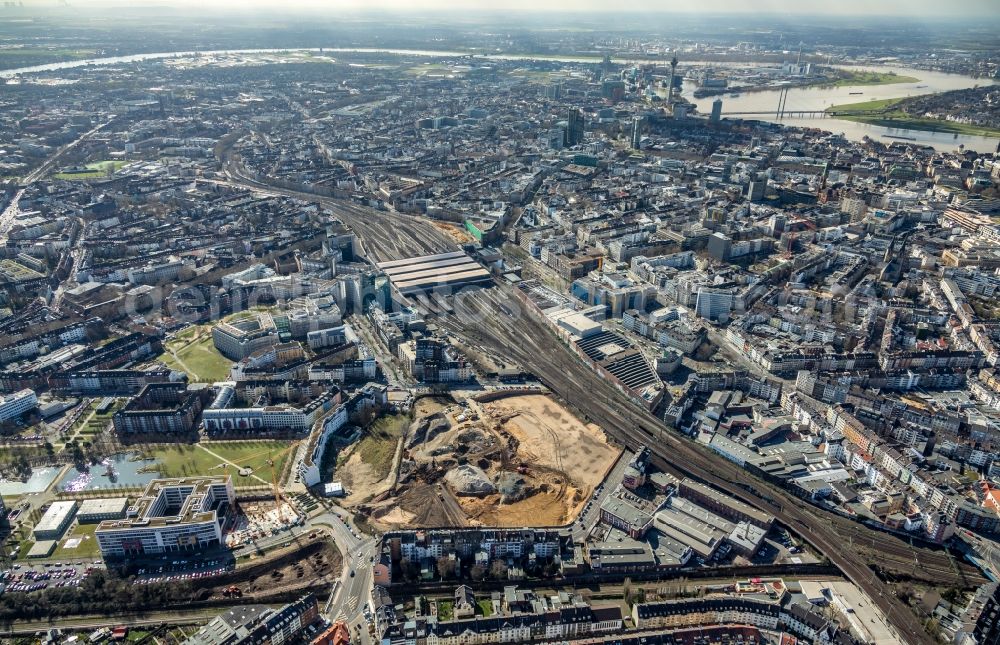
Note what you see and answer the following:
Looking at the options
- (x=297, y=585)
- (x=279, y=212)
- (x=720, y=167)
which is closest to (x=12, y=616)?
(x=297, y=585)

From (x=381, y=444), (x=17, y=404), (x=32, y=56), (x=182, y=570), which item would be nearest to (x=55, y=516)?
(x=182, y=570)

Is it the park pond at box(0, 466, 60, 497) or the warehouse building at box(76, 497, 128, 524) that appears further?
the park pond at box(0, 466, 60, 497)

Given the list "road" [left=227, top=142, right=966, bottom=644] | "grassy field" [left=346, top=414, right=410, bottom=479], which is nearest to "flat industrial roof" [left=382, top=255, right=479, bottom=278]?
"road" [left=227, top=142, right=966, bottom=644]

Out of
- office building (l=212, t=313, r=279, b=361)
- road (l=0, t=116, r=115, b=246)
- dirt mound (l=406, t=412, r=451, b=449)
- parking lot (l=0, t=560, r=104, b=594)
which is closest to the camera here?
parking lot (l=0, t=560, r=104, b=594)

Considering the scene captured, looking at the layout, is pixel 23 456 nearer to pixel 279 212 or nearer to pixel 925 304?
pixel 279 212

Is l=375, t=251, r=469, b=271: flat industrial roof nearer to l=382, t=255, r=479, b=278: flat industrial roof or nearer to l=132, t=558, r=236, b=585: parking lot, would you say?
l=382, t=255, r=479, b=278: flat industrial roof
